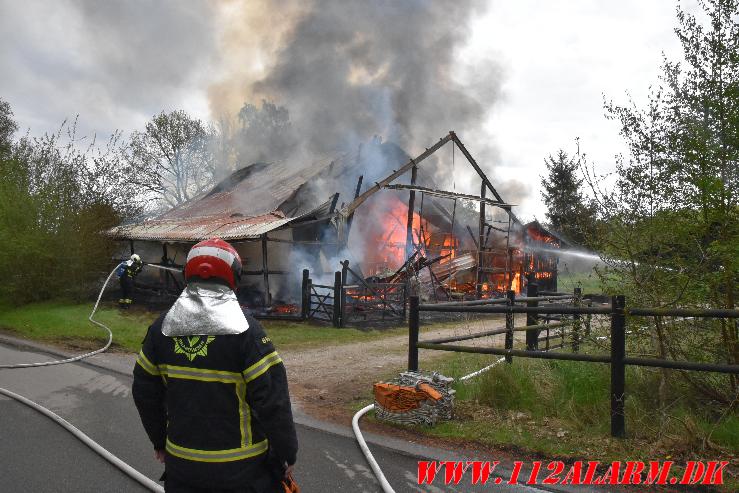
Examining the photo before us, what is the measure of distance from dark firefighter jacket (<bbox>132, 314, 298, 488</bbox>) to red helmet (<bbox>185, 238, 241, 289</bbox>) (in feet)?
0.92

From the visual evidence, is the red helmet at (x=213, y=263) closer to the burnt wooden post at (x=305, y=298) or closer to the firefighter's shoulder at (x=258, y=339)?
the firefighter's shoulder at (x=258, y=339)

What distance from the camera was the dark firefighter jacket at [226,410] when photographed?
2162 millimetres

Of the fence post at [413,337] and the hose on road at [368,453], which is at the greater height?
the fence post at [413,337]

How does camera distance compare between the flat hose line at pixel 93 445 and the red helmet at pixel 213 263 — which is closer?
the red helmet at pixel 213 263

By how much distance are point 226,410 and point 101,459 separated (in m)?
2.91

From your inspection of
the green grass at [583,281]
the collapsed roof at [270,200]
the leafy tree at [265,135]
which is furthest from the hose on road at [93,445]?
the leafy tree at [265,135]

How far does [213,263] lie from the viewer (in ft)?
7.66

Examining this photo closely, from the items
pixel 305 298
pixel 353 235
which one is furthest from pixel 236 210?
pixel 305 298

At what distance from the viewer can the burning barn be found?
15656mm

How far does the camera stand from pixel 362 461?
167 inches

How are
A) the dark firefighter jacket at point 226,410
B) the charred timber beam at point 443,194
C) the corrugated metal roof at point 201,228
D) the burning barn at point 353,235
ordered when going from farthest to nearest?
the charred timber beam at point 443,194, the burning barn at point 353,235, the corrugated metal roof at point 201,228, the dark firefighter jacket at point 226,410

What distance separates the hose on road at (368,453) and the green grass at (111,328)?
5337 mm

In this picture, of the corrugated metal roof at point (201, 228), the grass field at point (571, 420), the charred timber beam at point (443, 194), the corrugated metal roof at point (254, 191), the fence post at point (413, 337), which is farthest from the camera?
the corrugated metal roof at point (254, 191)

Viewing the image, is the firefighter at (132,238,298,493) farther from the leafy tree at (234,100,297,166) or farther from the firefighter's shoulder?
the leafy tree at (234,100,297,166)
